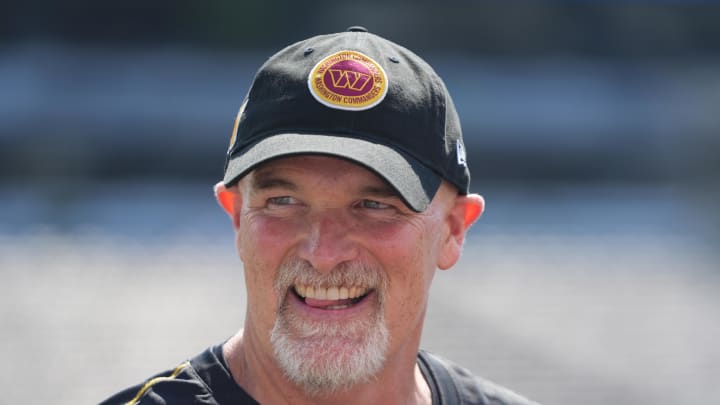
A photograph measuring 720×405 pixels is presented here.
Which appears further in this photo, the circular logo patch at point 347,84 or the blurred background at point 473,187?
the blurred background at point 473,187

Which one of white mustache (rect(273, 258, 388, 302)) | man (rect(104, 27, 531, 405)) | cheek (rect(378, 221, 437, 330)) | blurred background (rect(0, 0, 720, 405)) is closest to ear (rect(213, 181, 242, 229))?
man (rect(104, 27, 531, 405))

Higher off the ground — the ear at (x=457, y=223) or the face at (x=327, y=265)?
the ear at (x=457, y=223)

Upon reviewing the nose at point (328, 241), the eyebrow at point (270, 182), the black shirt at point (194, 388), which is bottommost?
the black shirt at point (194, 388)

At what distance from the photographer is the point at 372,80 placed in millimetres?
1676

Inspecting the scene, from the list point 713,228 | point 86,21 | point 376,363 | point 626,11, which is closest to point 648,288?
point 713,228

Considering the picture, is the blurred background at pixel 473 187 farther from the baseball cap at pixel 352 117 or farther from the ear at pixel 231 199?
the baseball cap at pixel 352 117

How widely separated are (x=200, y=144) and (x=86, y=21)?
263cm

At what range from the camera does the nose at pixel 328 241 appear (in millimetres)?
1621

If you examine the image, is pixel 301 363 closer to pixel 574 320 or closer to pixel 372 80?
pixel 372 80

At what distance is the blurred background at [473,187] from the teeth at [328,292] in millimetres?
5491

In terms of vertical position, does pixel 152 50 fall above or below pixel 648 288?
above

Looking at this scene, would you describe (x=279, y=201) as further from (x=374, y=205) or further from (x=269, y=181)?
(x=374, y=205)

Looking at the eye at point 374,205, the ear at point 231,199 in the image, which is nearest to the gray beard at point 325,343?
the eye at point 374,205

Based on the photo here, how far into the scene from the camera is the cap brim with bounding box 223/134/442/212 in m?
1.60
